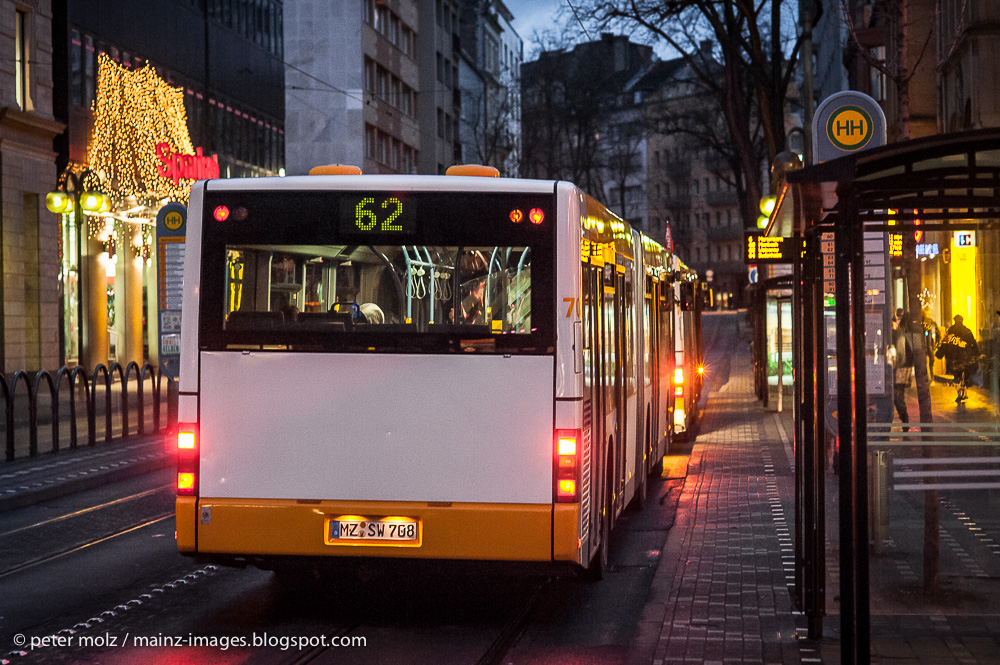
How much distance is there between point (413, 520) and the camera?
7871mm

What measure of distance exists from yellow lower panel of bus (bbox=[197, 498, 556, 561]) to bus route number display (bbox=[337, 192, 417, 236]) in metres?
1.53

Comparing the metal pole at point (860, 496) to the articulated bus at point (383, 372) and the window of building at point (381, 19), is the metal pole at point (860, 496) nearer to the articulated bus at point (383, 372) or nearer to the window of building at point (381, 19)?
the articulated bus at point (383, 372)

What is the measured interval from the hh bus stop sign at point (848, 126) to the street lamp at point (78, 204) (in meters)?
22.5

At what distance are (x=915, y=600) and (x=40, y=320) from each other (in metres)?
28.7

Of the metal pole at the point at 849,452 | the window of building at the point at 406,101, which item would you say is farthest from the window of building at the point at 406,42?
the metal pole at the point at 849,452

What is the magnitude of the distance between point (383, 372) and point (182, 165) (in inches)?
1278

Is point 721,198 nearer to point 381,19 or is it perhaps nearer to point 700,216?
point 700,216

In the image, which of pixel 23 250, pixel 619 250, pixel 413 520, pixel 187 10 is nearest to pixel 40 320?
pixel 23 250

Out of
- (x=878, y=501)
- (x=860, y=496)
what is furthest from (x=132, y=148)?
(x=860, y=496)

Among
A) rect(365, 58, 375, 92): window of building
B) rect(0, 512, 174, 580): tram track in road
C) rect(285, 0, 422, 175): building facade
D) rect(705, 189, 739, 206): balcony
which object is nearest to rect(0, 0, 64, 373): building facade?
rect(0, 512, 174, 580): tram track in road

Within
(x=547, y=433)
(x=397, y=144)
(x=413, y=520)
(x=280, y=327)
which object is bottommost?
(x=413, y=520)

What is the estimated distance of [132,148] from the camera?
1486 inches

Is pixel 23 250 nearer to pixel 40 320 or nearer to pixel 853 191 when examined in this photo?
pixel 40 320

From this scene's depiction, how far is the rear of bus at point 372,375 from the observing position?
7.85 m
